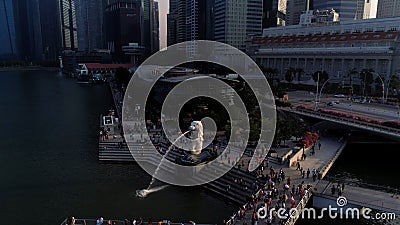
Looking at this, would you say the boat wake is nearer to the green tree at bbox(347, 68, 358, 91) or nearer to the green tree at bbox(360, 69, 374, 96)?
the green tree at bbox(360, 69, 374, 96)

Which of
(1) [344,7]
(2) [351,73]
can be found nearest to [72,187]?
(2) [351,73]

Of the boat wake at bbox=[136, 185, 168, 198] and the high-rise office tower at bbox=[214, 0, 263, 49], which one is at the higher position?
the high-rise office tower at bbox=[214, 0, 263, 49]

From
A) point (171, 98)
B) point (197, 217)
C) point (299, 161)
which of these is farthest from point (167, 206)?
point (171, 98)

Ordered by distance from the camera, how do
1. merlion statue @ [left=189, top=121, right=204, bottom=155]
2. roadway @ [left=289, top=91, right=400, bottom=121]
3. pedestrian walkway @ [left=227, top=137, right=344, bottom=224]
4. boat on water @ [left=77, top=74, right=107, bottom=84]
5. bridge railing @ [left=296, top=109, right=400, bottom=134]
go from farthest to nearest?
1. boat on water @ [left=77, top=74, right=107, bottom=84]
2. roadway @ [left=289, top=91, right=400, bottom=121]
3. bridge railing @ [left=296, top=109, right=400, bottom=134]
4. merlion statue @ [left=189, top=121, right=204, bottom=155]
5. pedestrian walkway @ [left=227, top=137, right=344, bottom=224]

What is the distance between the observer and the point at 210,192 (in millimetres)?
37969

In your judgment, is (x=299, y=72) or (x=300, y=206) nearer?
(x=300, y=206)

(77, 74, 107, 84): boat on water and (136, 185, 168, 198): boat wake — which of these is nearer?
(136, 185, 168, 198): boat wake

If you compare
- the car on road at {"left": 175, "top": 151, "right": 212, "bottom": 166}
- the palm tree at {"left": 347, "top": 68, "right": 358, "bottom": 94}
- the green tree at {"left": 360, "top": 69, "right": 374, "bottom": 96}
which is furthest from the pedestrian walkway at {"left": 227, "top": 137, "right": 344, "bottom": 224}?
the palm tree at {"left": 347, "top": 68, "right": 358, "bottom": 94}

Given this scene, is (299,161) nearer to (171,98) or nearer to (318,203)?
(318,203)

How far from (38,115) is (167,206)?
58247 millimetres

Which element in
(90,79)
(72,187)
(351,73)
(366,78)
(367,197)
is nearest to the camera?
(367,197)

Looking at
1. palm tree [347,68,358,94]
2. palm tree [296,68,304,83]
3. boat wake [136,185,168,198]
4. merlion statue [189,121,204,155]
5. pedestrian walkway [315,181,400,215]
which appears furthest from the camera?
palm tree [296,68,304,83]

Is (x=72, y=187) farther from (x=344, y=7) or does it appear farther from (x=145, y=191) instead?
(x=344, y=7)

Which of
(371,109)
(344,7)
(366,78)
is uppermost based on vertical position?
(344,7)
